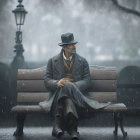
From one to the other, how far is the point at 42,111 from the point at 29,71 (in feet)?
3.87

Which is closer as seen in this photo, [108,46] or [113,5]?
[113,5]

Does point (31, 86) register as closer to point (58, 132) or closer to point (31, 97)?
point (31, 97)

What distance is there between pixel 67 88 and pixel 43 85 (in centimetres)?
130

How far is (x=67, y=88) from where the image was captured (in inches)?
245

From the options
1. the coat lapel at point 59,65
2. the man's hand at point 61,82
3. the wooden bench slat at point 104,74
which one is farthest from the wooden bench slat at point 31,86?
the man's hand at point 61,82

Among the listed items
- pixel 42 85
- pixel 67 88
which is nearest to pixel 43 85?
pixel 42 85

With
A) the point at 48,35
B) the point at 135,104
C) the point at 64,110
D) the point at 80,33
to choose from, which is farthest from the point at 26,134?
the point at 48,35

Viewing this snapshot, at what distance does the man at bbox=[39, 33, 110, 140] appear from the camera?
19.9 feet

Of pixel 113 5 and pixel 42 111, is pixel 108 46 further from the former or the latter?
pixel 42 111

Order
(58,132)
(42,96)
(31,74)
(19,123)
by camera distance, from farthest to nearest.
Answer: (31,74)
(42,96)
(19,123)
(58,132)

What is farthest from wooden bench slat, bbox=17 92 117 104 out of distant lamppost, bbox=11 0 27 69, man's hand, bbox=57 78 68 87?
distant lamppost, bbox=11 0 27 69

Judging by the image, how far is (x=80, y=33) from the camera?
65.2m

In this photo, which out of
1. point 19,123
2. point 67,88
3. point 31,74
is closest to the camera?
point 67,88

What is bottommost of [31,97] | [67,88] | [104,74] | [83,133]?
[83,133]
